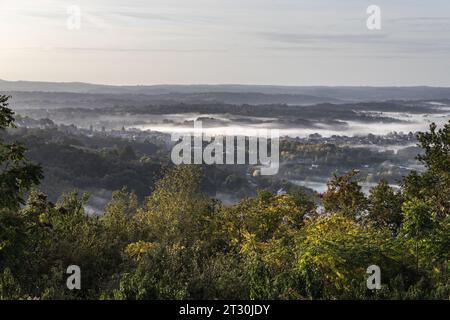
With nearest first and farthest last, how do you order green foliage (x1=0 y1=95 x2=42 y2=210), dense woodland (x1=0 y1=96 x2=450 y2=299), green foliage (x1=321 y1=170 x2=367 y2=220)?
dense woodland (x1=0 y1=96 x2=450 y2=299) → green foliage (x1=0 y1=95 x2=42 y2=210) → green foliage (x1=321 y1=170 x2=367 y2=220)

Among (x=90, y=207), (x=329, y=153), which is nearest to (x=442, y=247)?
(x=90, y=207)

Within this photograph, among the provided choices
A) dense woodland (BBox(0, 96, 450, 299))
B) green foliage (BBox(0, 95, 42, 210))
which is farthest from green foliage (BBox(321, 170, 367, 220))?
green foliage (BBox(0, 95, 42, 210))

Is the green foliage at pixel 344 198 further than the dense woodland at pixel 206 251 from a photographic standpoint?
Yes

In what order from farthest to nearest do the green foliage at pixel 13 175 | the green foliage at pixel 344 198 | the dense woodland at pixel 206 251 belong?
the green foliage at pixel 344 198
the green foliage at pixel 13 175
the dense woodland at pixel 206 251

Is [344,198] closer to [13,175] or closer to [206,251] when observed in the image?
[206,251]

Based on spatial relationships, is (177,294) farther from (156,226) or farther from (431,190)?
(431,190)

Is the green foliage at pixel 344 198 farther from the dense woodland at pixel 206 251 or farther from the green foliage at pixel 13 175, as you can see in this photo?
the green foliage at pixel 13 175

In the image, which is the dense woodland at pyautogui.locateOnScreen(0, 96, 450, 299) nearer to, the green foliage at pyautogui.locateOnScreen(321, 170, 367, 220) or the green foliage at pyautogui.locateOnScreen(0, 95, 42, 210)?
the green foliage at pyautogui.locateOnScreen(0, 95, 42, 210)

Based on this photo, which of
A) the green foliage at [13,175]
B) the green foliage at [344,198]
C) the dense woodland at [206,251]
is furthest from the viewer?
the green foliage at [344,198]

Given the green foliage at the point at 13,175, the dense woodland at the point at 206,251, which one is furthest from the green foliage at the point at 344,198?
the green foliage at the point at 13,175
